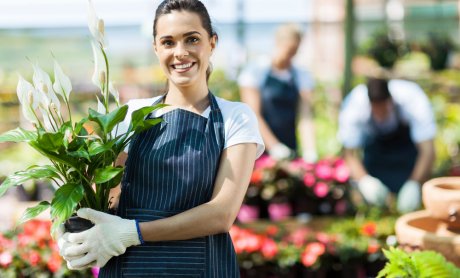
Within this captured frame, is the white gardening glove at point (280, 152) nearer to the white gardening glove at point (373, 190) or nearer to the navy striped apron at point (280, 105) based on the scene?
the navy striped apron at point (280, 105)

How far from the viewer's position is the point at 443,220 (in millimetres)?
2359

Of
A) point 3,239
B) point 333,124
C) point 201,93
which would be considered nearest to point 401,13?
point 333,124

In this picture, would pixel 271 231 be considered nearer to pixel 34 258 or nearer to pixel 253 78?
pixel 34 258

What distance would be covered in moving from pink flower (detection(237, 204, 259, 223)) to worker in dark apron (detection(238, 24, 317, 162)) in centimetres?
65

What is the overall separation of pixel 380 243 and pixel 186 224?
7.16 feet

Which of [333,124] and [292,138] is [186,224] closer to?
[292,138]

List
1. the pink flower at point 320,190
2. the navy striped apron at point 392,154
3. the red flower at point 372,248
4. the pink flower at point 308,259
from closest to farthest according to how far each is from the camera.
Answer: the pink flower at point 308,259 < the red flower at point 372,248 < the pink flower at point 320,190 < the navy striped apron at point 392,154

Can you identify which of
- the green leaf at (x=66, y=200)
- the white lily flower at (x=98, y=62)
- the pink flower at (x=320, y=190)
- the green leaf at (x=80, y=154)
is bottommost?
the pink flower at (x=320, y=190)

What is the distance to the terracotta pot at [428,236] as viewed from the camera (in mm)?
2215

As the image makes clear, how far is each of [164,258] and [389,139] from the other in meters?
3.11

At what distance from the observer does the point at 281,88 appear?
510 centimetres

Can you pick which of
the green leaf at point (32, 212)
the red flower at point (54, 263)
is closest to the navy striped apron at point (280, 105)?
the red flower at point (54, 263)

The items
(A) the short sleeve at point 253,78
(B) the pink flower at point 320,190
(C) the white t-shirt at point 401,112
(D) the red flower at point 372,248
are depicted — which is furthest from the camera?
(A) the short sleeve at point 253,78

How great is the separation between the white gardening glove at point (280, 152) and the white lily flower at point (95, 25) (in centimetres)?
280
